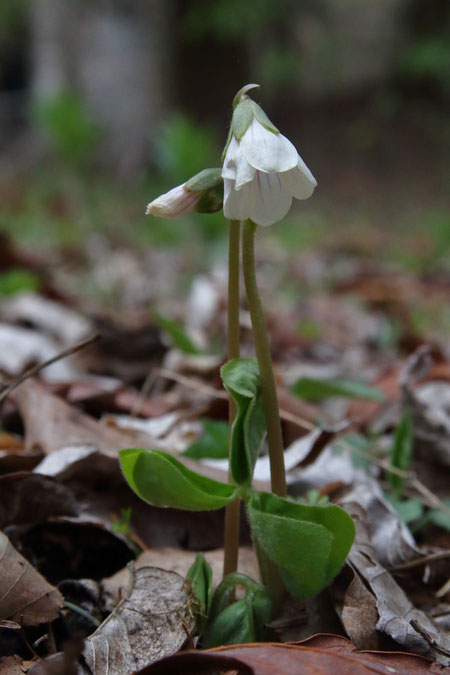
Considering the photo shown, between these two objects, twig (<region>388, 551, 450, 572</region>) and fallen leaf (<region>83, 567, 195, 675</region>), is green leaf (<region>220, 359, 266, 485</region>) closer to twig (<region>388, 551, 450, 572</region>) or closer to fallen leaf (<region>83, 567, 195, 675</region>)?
fallen leaf (<region>83, 567, 195, 675</region>)

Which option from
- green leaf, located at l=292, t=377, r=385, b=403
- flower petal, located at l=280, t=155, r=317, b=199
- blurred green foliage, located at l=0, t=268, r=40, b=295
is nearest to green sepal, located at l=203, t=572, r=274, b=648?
flower petal, located at l=280, t=155, r=317, b=199

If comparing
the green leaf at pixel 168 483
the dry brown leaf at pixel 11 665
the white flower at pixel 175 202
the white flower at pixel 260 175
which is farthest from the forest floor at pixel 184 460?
the white flower at pixel 260 175

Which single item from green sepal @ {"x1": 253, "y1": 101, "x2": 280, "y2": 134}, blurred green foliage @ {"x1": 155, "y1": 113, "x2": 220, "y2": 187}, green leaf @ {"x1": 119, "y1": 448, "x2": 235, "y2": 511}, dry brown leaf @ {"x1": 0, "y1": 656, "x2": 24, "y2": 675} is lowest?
dry brown leaf @ {"x1": 0, "y1": 656, "x2": 24, "y2": 675}

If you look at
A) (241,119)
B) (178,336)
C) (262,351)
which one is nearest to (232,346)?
(262,351)

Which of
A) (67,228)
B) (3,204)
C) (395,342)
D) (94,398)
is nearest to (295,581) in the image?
(94,398)

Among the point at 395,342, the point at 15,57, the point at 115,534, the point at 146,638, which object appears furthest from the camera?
the point at 15,57

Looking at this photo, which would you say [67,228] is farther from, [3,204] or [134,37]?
[134,37]

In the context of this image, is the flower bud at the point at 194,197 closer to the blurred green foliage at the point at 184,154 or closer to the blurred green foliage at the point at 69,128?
the blurred green foliage at the point at 184,154
